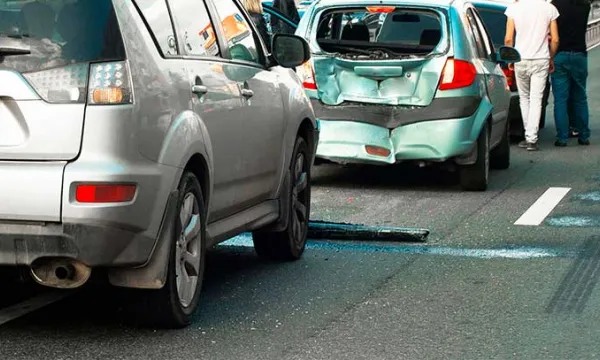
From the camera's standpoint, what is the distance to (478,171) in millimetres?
12281

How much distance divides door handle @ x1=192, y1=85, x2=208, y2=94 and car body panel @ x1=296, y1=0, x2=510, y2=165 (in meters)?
5.55

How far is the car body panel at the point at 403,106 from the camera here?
1196 cm

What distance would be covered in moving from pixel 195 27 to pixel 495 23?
10.9 m

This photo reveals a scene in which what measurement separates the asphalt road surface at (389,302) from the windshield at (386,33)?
196cm

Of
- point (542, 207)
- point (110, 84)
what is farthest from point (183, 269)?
point (542, 207)

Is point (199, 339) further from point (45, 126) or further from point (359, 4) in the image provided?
point (359, 4)

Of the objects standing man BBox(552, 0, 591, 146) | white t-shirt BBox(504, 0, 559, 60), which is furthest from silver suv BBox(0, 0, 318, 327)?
standing man BBox(552, 0, 591, 146)

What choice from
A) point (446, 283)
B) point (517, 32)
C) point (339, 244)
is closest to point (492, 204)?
point (339, 244)

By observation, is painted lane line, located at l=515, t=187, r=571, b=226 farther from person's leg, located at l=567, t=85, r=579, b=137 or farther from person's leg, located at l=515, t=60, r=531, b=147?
person's leg, located at l=567, t=85, r=579, b=137

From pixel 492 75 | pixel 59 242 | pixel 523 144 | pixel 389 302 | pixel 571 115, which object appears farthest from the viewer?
pixel 571 115

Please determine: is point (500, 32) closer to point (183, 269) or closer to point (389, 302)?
point (389, 302)

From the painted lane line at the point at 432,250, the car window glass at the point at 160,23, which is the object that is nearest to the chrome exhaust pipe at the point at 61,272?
the car window glass at the point at 160,23

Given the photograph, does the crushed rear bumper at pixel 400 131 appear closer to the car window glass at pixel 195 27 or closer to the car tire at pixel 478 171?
the car tire at pixel 478 171

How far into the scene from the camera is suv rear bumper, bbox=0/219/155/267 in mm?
5637
